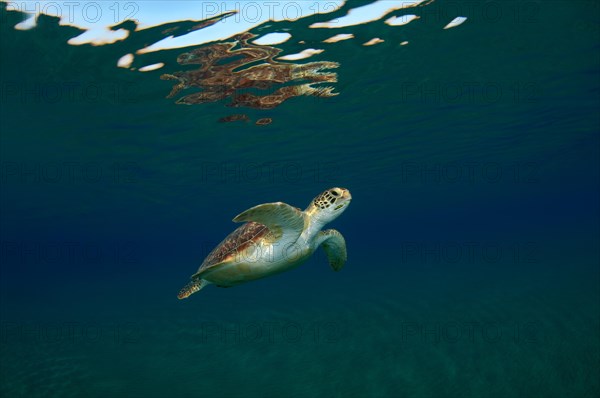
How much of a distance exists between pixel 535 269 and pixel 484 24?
1520 centimetres

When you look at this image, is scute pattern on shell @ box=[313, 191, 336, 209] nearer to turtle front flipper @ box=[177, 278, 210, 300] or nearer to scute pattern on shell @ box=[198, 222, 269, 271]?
scute pattern on shell @ box=[198, 222, 269, 271]

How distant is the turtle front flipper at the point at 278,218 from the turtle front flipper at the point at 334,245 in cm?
91

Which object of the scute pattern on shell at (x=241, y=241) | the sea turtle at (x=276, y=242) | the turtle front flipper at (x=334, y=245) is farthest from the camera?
the turtle front flipper at (x=334, y=245)

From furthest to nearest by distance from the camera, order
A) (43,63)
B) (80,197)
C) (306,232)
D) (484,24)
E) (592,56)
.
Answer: (80,197) → (592,56) → (43,63) → (484,24) → (306,232)

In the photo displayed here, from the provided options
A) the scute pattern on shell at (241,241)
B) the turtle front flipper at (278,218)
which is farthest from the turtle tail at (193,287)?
the turtle front flipper at (278,218)

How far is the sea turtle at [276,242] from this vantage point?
4.96m

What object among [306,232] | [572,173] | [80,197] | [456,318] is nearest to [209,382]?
[306,232]

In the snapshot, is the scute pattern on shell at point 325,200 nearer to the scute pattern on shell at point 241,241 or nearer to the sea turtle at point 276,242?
the sea turtle at point 276,242

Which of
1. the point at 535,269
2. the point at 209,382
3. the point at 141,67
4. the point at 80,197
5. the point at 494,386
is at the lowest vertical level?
the point at 535,269

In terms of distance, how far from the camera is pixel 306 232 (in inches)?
218

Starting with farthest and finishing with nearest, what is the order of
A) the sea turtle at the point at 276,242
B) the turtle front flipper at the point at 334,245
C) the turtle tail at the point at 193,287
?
1. the turtle tail at the point at 193,287
2. the turtle front flipper at the point at 334,245
3. the sea turtle at the point at 276,242

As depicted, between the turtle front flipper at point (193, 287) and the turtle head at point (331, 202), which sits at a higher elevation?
the turtle head at point (331, 202)

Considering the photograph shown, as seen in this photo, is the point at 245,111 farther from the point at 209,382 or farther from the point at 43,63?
the point at 209,382

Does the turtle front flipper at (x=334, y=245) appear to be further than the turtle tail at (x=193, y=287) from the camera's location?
No
